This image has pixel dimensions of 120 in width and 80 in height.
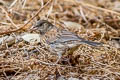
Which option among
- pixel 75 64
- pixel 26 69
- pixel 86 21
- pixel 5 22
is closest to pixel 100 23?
pixel 86 21

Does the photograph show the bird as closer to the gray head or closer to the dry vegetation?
the gray head

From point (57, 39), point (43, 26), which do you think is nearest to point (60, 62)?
point (57, 39)

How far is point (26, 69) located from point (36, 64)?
15cm

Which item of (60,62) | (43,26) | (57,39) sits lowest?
(60,62)

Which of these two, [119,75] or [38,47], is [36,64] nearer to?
[38,47]

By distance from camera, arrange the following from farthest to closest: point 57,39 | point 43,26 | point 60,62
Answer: point 43,26 → point 57,39 → point 60,62

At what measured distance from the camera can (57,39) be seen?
16.2 ft

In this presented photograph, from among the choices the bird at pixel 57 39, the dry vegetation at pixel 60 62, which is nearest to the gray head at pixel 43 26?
the bird at pixel 57 39

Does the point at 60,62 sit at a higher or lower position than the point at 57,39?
lower

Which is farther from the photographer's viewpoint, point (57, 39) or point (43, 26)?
point (43, 26)

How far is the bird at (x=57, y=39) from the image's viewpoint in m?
4.60

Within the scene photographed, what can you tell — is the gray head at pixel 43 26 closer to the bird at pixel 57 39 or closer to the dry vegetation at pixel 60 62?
the bird at pixel 57 39

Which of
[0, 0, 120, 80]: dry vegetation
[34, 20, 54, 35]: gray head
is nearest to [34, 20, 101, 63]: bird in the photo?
[34, 20, 54, 35]: gray head

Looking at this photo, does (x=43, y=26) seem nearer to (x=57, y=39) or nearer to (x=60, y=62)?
(x=57, y=39)
